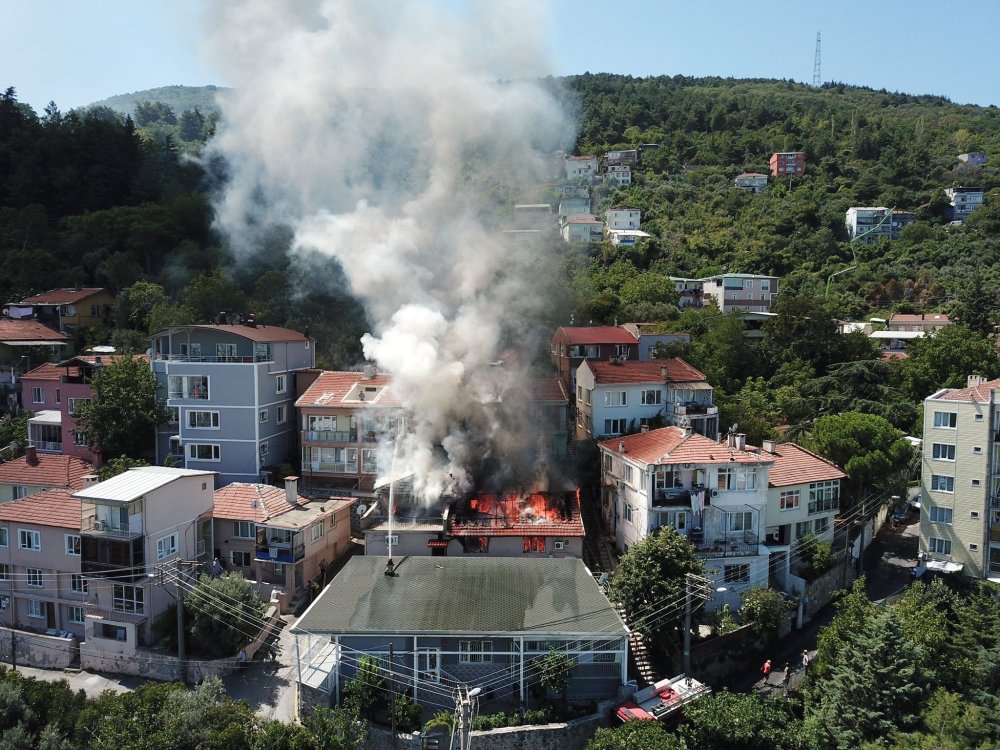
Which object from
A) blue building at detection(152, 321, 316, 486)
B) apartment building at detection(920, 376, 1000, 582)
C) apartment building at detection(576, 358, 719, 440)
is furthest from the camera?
apartment building at detection(576, 358, 719, 440)

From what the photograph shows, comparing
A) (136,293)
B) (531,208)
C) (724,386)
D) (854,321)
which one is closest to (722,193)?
(854,321)

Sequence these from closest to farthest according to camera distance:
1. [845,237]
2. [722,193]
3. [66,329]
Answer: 1. [66,329]
2. [845,237]
3. [722,193]

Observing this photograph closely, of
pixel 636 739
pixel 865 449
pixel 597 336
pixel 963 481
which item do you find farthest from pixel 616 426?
pixel 636 739

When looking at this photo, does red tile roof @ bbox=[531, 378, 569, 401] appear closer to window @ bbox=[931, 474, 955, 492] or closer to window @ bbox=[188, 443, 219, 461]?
window @ bbox=[188, 443, 219, 461]

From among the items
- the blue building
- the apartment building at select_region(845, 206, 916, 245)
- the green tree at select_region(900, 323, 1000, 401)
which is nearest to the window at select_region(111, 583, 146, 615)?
the blue building

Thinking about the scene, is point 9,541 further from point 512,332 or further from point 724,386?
point 724,386

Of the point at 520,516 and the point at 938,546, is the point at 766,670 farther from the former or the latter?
the point at 938,546

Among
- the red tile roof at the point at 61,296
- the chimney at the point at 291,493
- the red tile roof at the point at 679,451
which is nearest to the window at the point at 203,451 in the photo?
the chimney at the point at 291,493
